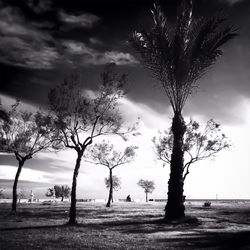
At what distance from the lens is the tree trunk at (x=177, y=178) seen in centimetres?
2377

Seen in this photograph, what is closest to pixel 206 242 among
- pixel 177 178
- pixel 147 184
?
pixel 177 178

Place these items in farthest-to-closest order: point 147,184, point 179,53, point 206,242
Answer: point 147,184 → point 179,53 → point 206,242

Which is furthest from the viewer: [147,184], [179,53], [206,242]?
[147,184]

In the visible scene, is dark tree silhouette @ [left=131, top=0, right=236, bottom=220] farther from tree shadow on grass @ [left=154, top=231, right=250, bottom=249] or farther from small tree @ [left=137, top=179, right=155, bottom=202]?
small tree @ [left=137, top=179, right=155, bottom=202]

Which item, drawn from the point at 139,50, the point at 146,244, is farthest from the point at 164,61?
the point at 146,244

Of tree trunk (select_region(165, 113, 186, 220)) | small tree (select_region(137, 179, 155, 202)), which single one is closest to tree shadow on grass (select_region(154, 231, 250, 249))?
tree trunk (select_region(165, 113, 186, 220))

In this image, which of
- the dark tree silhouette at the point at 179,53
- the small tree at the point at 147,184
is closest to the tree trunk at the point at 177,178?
the dark tree silhouette at the point at 179,53

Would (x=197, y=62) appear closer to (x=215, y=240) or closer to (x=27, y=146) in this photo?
(x=215, y=240)

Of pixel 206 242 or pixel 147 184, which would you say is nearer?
pixel 206 242

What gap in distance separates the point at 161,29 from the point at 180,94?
5.09 meters

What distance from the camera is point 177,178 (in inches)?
960

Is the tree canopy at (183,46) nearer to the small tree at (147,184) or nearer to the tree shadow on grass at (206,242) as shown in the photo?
the tree shadow on grass at (206,242)

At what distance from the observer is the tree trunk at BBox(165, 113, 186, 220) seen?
78.0 ft

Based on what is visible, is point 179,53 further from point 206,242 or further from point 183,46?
point 206,242
